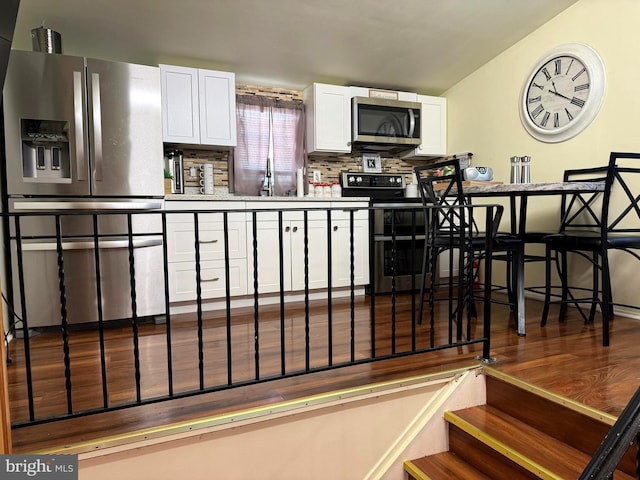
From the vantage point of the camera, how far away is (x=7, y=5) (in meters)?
1.06

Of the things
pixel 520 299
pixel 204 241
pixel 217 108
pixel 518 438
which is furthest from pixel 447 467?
pixel 217 108

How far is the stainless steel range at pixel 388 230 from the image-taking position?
3820 millimetres

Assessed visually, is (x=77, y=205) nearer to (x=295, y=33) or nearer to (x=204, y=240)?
(x=204, y=240)

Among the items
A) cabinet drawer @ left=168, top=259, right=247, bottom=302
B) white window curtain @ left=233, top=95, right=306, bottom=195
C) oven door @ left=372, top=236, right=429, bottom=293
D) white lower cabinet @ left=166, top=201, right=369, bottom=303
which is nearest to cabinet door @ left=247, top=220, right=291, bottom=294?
white lower cabinet @ left=166, top=201, right=369, bottom=303

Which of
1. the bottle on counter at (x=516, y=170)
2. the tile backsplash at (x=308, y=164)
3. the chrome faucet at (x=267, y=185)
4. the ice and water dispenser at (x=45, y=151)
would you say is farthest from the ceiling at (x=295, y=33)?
the bottle on counter at (x=516, y=170)

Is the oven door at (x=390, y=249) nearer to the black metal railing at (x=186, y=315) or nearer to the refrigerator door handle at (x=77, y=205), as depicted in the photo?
the black metal railing at (x=186, y=315)

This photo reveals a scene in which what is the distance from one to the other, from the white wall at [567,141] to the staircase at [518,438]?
1744 mm

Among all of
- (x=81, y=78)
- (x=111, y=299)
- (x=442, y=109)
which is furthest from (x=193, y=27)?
(x=442, y=109)

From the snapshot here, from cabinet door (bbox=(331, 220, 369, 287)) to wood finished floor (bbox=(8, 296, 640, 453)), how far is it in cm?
79

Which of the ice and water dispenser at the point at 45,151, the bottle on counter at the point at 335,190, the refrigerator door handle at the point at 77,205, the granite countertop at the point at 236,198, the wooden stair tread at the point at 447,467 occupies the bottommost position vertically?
the wooden stair tread at the point at 447,467

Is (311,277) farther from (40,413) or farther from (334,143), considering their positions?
(40,413)

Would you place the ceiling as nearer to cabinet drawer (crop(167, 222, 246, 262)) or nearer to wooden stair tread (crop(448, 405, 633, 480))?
cabinet drawer (crop(167, 222, 246, 262))

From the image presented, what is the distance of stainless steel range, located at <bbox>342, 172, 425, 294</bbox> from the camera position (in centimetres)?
382

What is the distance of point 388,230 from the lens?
152 inches
